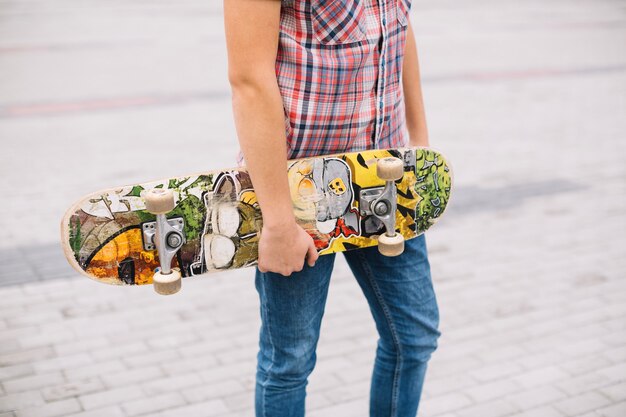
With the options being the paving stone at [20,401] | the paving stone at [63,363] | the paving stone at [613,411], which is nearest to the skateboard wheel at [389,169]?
the paving stone at [613,411]

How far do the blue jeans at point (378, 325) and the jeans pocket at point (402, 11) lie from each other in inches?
22.7

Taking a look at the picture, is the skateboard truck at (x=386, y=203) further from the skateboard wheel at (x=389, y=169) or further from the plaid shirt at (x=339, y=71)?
the plaid shirt at (x=339, y=71)

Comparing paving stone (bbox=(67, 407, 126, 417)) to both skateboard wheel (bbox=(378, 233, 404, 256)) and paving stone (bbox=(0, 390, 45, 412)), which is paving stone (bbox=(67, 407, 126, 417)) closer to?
paving stone (bbox=(0, 390, 45, 412))

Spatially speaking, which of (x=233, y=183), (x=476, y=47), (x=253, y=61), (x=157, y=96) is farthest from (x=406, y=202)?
(x=476, y=47)

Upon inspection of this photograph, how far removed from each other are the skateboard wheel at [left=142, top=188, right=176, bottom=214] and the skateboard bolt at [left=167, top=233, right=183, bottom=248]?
11 cm

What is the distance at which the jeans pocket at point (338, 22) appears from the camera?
179 centimetres

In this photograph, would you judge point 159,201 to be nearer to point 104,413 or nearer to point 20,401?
point 104,413

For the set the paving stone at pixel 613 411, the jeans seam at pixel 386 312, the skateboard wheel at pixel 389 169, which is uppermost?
the skateboard wheel at pixel 389 169

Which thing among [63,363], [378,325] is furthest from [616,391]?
[63,363]

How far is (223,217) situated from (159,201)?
241 millimetres

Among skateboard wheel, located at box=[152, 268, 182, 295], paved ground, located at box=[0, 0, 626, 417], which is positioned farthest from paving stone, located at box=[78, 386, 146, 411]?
skateboard wheel, located at box=[152, 268, 182, 295]

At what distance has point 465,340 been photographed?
3445mm

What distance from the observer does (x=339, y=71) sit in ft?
A: 6.06

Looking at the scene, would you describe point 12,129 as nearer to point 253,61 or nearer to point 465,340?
point 465,340
